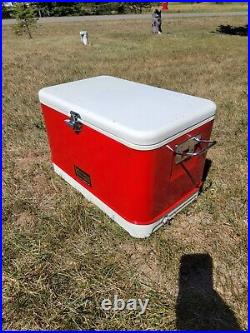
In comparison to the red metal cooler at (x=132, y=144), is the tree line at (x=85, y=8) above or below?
above

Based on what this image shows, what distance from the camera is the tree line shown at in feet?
85.4

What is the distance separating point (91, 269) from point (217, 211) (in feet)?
4.10

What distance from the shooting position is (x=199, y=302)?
6.20ft

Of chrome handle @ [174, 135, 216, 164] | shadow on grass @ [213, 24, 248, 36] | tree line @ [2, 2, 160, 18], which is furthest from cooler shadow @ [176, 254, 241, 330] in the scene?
tree line @ [2, 2, 160, 18]

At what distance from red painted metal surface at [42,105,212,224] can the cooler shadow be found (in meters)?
0.46

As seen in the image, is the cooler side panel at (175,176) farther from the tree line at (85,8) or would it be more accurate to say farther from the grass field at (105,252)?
the tree line at (85,8)

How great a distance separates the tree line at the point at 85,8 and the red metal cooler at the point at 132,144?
25782 mm

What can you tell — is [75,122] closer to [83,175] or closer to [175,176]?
[83,175]

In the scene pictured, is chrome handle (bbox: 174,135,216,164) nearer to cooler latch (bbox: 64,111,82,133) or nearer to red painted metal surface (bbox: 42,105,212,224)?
red painted metal surface (bbox: 42,105,212,224)

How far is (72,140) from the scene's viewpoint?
244cm

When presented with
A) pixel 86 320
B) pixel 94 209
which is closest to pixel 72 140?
pixel 94 209

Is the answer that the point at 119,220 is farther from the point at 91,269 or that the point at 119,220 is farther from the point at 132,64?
the point at 132,64

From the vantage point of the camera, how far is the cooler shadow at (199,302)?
1.78m

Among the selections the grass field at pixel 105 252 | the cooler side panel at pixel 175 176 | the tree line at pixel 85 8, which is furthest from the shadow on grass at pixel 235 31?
the tree line at pixel 85 8
